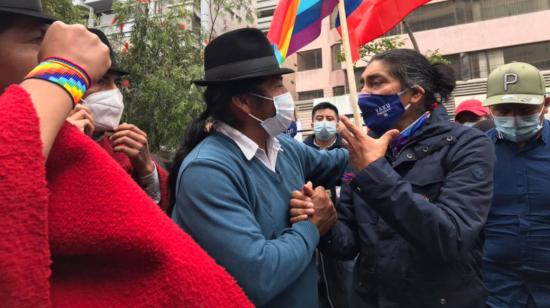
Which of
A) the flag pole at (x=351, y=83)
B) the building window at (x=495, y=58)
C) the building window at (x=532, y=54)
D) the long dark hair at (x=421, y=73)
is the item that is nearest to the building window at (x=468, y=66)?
the building window at (x=495, y=58)

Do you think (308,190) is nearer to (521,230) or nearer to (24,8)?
(24,8)

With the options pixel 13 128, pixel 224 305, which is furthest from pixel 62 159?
pixel 224 305

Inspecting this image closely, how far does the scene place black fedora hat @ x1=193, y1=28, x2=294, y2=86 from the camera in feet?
5.80

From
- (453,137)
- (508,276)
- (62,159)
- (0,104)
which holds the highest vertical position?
(0,104)

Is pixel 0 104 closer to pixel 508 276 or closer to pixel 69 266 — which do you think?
pixel 69 266

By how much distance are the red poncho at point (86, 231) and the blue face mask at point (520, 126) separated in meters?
2.65

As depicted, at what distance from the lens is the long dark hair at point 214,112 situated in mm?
1825

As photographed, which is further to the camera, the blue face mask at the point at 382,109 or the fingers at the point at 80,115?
the blue face mask at the point at 382,109

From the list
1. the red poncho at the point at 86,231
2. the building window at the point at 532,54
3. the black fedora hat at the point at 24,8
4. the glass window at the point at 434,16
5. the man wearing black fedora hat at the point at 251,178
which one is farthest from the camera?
the glass window at the point at 434,16

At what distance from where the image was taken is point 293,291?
5.19 ft

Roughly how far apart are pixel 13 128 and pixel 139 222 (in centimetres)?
24

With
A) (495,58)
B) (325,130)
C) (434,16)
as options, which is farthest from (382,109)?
(434,16)

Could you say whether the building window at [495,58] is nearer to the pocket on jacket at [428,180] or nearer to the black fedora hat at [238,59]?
the pocket on jacket at [428,180]

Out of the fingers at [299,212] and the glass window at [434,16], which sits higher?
the glass window at [434,16]
